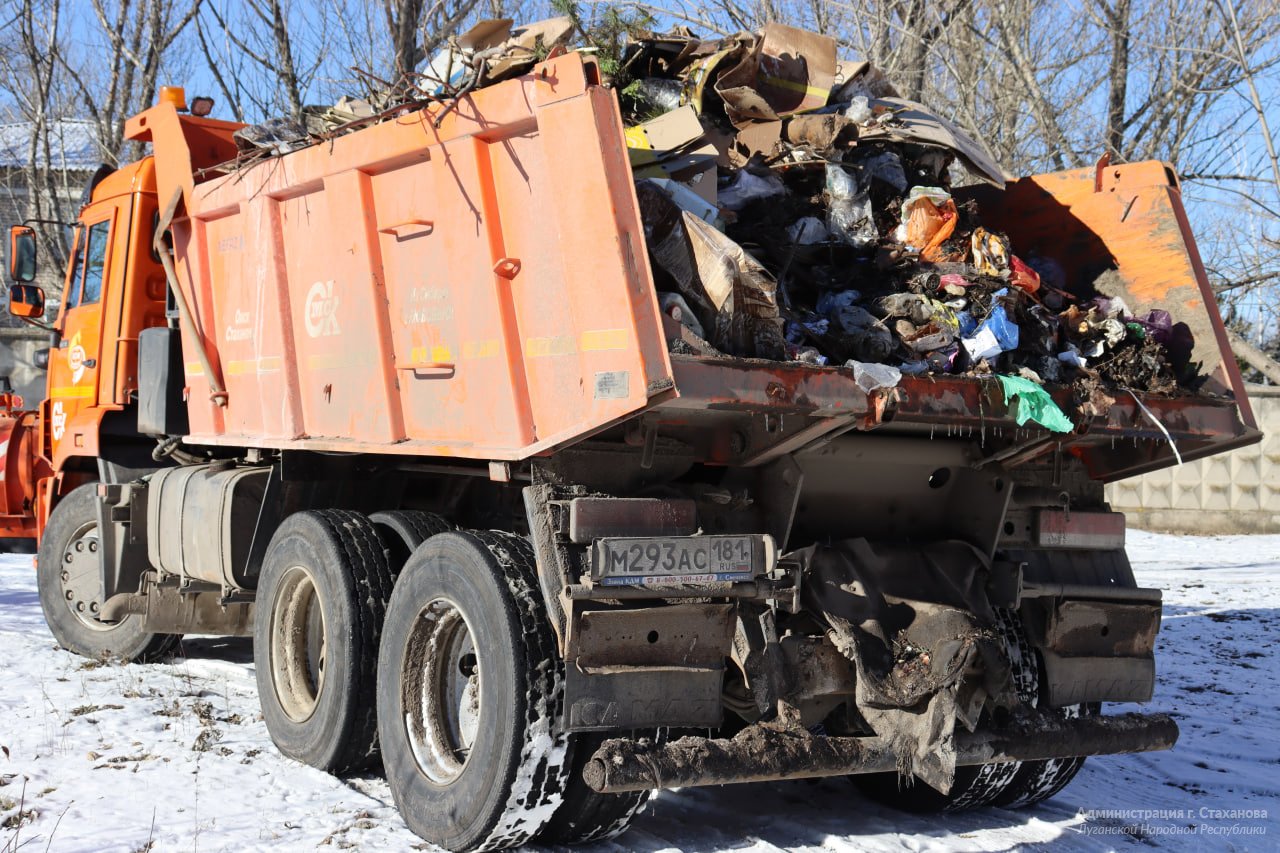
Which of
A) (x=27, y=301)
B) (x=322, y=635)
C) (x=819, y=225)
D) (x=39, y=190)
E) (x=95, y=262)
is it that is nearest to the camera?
(x=819, y=225)

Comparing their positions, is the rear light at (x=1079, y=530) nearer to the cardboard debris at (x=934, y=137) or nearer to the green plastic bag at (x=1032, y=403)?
the green plastic bag at (x=1032, y=403)

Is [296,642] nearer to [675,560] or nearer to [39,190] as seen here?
[675,560]

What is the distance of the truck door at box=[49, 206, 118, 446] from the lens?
779 centimetres

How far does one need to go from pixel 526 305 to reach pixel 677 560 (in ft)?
3.37

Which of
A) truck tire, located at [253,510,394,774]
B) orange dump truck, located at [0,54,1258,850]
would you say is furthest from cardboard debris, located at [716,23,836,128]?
truck tire, located at [253,510,394,774]

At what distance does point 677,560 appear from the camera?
4039mm

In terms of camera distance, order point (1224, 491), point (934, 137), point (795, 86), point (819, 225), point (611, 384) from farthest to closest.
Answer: point (1224, 491) → point (795, 86) → point (934, 137) → point (819, 225) → point (611, 384)

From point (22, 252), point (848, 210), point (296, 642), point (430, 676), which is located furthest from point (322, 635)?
point (22, 252)

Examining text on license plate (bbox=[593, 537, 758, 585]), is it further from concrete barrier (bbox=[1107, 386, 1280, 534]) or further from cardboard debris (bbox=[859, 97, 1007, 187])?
concrete barrier (bbox=[1107, 386, 1280, 534])

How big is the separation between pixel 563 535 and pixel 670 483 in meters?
0.54

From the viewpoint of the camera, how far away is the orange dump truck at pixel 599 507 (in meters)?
4.01

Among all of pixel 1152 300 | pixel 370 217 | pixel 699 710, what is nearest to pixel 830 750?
pixel 699 710

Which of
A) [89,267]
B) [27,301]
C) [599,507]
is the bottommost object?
[599,507]

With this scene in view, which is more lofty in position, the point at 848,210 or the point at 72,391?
the point at 72,391
